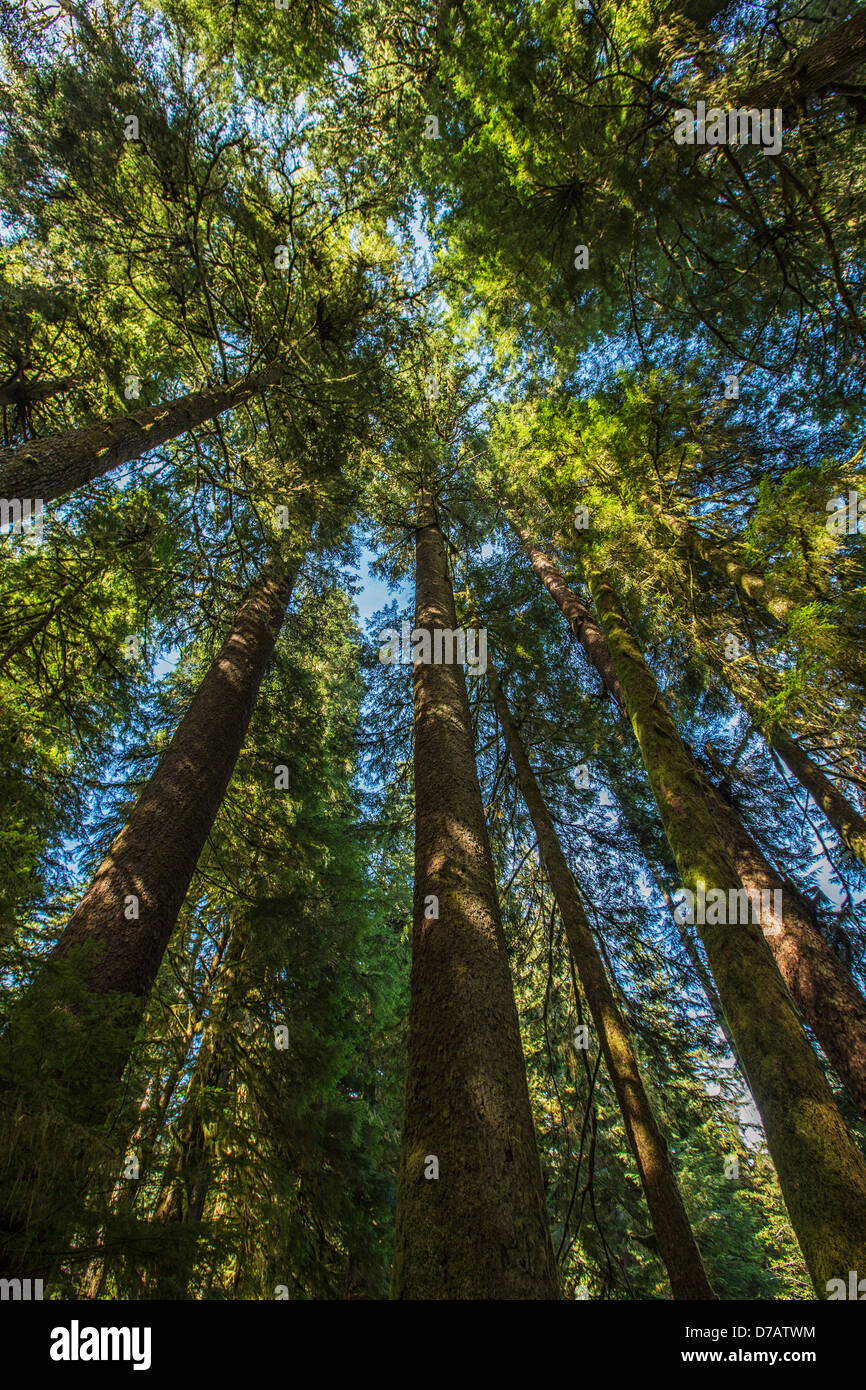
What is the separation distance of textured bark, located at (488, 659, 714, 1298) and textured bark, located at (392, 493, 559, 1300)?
3.71 metres

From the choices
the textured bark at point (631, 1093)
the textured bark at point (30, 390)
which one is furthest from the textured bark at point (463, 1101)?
the textured bark at point (30, 390)

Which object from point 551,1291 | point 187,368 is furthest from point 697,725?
point 187,368

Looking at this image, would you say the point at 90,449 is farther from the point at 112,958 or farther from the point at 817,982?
the point at 817,982

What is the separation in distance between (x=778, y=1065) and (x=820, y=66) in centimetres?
766

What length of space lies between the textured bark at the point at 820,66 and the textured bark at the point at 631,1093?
7.98m

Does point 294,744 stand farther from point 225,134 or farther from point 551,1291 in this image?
point 225,134

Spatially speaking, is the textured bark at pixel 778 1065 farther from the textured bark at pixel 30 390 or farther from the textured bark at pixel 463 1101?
the textured bark at pixel 30 390

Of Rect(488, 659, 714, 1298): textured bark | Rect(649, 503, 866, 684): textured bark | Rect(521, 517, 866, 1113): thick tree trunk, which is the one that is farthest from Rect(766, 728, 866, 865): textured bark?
Rect(488, 659, 714, 1298): textured bark

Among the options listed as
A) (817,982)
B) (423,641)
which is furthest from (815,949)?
(423,641)

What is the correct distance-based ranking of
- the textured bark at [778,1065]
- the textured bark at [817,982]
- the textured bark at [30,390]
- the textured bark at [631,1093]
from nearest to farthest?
1. the textured bark at [778,1065]
2. the textured bark at [631,1093]
3. the textured bark at [817,982]
4. the textured bark at [30,390]

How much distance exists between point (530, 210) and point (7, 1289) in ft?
31.1

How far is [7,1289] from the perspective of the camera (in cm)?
191

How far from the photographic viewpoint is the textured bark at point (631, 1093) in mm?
4629

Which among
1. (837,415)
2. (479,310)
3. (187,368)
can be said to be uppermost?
(479,310)
